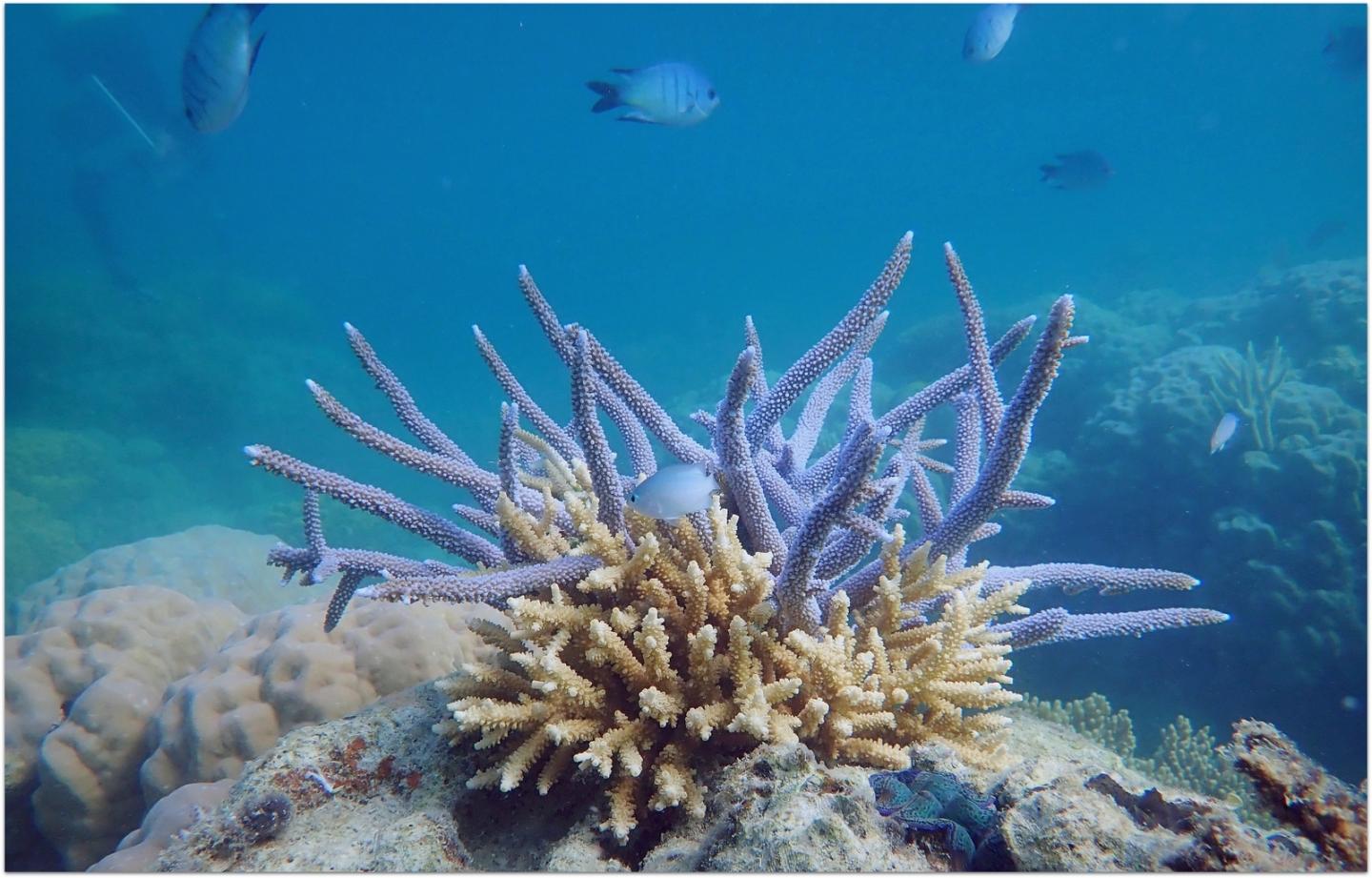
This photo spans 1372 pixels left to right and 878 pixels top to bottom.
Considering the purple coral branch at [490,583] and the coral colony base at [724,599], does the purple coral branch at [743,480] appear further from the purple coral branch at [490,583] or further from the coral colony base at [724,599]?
the purple coral branch at [490,583]

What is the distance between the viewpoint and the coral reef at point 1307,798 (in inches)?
59.1

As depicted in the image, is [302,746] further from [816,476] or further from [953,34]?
[953,34]

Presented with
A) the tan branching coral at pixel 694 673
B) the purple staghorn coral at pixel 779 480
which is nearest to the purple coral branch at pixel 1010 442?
the purple staghorn coral at pixel 779 480

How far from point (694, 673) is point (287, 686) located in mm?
2579

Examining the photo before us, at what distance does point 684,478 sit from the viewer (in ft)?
6.21

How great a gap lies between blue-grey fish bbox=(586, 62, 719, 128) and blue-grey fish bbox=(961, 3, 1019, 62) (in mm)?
3439

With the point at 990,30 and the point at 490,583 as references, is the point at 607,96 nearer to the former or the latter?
the point at 990,30

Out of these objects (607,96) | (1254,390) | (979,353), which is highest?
(1254,390)

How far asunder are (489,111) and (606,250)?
19087 mm

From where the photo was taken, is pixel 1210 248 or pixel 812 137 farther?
pixel 812 137

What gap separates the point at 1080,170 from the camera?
40.0ft

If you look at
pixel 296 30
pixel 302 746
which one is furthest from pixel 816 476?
pixel 296 30

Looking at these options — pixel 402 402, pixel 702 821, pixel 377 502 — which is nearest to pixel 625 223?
pixel 402 402

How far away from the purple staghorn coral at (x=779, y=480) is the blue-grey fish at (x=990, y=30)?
6470 millimetres
